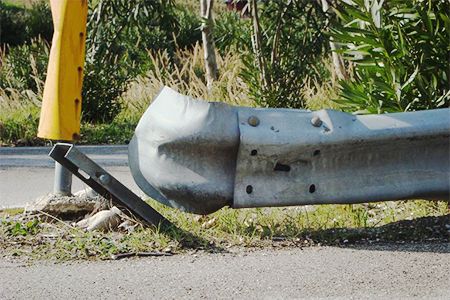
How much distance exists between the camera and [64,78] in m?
7.24

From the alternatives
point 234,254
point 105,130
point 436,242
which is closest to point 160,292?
point 234,254

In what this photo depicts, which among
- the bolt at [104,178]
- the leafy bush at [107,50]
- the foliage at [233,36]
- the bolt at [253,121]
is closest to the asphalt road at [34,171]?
the bolt at [104,178]

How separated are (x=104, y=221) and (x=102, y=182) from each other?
323 millimetres

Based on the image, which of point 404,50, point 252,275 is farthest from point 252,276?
point 404,50

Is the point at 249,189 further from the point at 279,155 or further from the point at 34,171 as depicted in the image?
the point at 34,171

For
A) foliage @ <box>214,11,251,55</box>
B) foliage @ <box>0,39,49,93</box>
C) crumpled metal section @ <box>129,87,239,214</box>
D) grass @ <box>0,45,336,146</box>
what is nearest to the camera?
crumpled metal section @ <box>129,87,239,214</box>

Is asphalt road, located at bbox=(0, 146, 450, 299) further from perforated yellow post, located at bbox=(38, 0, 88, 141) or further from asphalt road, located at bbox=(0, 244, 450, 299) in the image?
perforated yellow post, located at bbox=(38, 0, 88, 141)

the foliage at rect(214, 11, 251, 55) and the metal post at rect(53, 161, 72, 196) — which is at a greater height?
the foliage at rect(214, 11, 251, 55)

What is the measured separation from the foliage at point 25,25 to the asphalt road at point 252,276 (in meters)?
22.1

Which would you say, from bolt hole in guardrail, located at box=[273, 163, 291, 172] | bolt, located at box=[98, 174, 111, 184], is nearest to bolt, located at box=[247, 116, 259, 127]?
bolt hole in guardrail, located at box=[273, 163, 291, 172]

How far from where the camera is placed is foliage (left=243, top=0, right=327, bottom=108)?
48.6 ft

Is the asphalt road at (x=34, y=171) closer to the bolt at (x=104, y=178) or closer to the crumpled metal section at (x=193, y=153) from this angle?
the bolt at (x=104, y=178)

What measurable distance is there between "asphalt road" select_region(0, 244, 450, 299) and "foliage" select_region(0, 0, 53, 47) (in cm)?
2212

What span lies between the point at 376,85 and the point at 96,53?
331 inches
